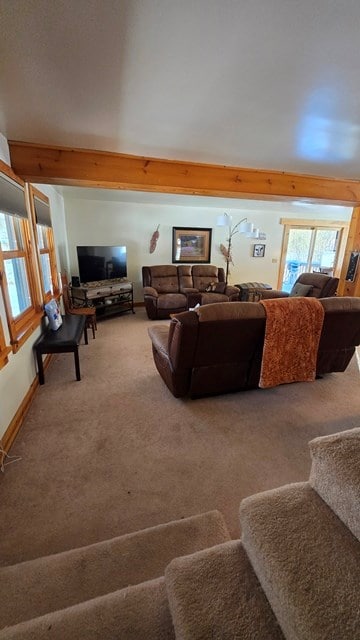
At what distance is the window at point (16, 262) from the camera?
7.27 ft

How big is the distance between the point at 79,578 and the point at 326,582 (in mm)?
996

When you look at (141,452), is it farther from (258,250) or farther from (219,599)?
(258,250)

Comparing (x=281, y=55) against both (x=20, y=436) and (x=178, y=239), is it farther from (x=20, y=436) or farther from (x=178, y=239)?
(x=178, y=239)

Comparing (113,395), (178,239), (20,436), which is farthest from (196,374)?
(178,239)

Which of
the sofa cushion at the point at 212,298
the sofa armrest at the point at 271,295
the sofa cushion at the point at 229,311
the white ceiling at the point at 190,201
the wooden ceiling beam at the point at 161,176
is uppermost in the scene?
the white ceiling at the point at 190,201

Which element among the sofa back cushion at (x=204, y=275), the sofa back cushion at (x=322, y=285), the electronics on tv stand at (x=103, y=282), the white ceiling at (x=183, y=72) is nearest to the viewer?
the white ceiling at (x=183, y=72)

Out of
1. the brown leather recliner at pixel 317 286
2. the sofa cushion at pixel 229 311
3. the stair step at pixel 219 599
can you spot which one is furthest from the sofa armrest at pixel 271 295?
the stair step at pixel 219 599

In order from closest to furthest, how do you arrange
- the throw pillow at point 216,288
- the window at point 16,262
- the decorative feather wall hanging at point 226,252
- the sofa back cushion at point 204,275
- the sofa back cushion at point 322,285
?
the window at point 16,262
the sofa back cushion at point 322,285
the throw pillow at point 216,288
the sofa back cushion at point 204,275
the decorative feather wall hanging at point 226,252

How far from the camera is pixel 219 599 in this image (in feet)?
2.48

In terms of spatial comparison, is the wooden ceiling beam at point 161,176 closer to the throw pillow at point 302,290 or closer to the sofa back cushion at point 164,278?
the throw pillow at point 302,290

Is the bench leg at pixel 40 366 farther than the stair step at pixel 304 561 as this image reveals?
Yes

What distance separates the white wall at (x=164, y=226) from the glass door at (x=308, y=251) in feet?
1.16

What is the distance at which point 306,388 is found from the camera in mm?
2863

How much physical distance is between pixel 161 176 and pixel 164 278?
3059mm
